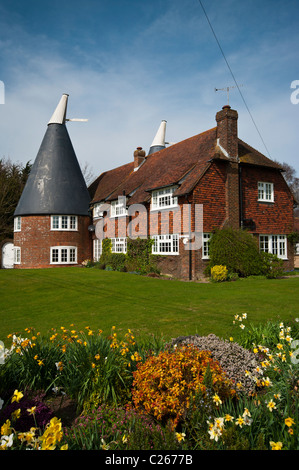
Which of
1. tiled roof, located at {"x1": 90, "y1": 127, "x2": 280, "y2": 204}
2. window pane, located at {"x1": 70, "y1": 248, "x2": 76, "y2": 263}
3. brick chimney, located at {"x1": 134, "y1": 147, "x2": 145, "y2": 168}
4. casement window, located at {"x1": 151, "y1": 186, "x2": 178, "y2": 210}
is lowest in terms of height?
window pane, located at {"x1": 70, "y1": 248, "x2": 76, "y2": 263}

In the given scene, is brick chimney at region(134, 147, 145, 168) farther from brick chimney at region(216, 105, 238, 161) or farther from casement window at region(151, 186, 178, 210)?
brick chimney at region(216, 105, 238, 161)

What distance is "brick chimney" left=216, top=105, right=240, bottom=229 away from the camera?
21062 mm

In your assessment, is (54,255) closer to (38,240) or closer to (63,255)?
(63,255)

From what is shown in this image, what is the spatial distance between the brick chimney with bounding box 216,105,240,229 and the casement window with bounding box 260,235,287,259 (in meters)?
2.93

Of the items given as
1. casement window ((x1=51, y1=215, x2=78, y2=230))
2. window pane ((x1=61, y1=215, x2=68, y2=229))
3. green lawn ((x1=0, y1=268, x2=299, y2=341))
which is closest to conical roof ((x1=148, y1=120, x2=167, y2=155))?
casement window ((x1=51, y1=215, x2=78, y2=230))

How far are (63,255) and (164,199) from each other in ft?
38.4

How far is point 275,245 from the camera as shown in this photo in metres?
23.7

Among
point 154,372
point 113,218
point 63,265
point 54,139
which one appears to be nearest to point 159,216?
point 113,218

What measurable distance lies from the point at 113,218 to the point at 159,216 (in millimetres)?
6684

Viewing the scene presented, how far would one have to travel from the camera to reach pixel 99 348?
487cm

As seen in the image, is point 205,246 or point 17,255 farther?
point 17,255

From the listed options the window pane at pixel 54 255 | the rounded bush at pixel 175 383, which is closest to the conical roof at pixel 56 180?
the window pane at pixel 54 255

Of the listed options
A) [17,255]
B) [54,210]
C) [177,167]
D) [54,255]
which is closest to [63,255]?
[54,255]

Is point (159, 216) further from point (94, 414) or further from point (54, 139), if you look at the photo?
point (94, 414)
